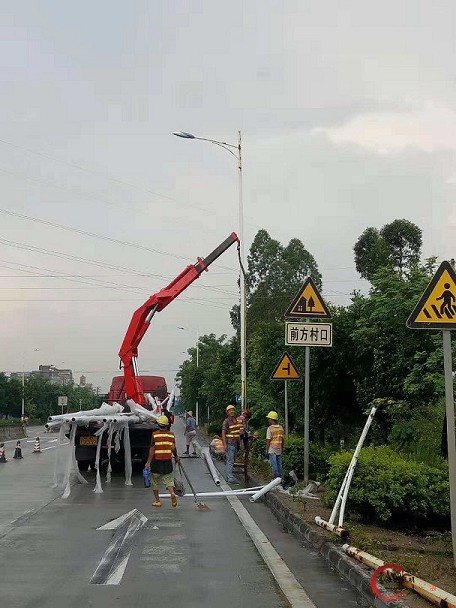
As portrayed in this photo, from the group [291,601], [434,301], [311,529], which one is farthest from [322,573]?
[434,301]

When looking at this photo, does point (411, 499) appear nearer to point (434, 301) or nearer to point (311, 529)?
point (311, 529)

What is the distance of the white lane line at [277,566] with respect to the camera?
683 cm

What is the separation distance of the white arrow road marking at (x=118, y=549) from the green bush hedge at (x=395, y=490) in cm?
286

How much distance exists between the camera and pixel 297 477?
1548 cm

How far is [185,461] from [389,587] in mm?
18867

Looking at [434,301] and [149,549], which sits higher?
[434,301]

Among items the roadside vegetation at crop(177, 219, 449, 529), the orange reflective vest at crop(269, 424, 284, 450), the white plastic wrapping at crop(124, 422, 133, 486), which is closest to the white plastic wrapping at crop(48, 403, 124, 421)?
the white plastic wrapping at crop(124, 422, 133, 486)

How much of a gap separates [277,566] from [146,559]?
4.88 ft

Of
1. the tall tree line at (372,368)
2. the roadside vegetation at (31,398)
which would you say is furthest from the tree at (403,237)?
the roadside vegetation at (31,398)

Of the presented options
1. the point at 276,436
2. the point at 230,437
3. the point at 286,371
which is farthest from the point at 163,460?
the point at 230,437

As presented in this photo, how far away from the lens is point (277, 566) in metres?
8.30

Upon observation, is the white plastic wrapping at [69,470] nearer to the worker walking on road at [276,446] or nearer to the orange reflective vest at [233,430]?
the orange reflective vest at [233,430]

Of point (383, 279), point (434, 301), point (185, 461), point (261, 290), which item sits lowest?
point (185, 461)

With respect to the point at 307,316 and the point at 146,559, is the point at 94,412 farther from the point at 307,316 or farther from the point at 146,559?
the point at 146,559
